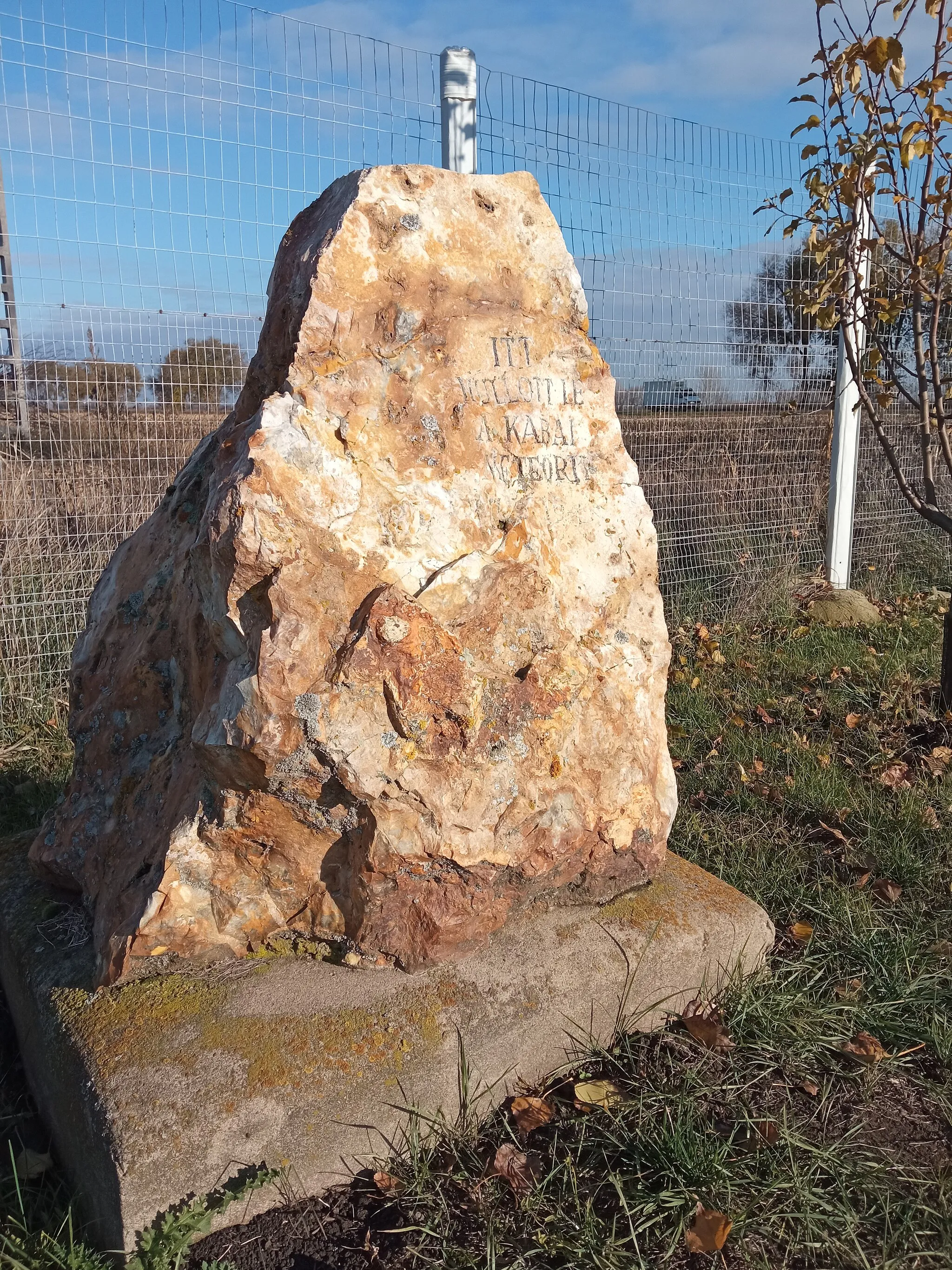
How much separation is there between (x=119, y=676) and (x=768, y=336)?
482 cm

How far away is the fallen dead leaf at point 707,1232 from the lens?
1671 mm

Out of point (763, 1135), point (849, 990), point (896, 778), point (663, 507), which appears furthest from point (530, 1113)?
point (663, 507)

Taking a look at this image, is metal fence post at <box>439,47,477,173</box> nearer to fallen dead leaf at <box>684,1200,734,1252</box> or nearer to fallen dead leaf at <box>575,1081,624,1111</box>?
fallen dead leaf at <box>575,1081,624,1111</box>

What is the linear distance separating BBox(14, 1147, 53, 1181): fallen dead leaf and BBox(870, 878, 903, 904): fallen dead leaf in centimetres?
215

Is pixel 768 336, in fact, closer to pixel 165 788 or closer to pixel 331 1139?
pixel 165 788

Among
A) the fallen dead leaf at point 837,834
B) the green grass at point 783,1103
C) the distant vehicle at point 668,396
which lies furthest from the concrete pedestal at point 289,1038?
the distant vehicle at point 668,396

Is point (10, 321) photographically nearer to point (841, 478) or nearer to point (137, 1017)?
point (137, 1017)

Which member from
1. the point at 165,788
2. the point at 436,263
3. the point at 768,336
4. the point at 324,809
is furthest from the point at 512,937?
the point at 768,336

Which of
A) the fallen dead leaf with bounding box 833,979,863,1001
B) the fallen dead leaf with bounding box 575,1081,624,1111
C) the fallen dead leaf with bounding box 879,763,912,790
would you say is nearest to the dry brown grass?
the fallen dead leaf with bounding box 879,763,912,790

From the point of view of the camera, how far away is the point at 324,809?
193 centimetres

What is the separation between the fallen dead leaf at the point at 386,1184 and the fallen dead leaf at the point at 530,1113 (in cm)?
27

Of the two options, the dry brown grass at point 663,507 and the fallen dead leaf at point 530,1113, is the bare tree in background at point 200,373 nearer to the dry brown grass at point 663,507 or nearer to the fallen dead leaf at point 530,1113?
the dry brown grass at point 663,507

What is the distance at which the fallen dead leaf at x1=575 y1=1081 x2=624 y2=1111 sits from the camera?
6.54ft

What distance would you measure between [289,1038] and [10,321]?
3087mm
